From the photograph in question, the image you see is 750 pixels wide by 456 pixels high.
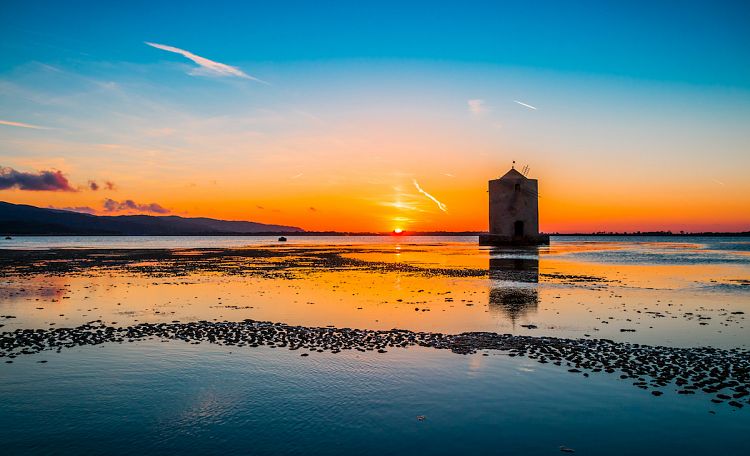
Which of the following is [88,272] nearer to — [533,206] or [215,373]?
[215,373]

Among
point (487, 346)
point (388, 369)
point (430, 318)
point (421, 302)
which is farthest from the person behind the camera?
point (421, 302)

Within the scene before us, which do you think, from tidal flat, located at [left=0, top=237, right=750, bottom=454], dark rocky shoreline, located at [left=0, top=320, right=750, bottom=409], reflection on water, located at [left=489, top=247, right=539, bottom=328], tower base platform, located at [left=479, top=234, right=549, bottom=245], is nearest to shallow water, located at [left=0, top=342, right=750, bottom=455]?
tidal flat, located at [left=0, top=237, right=750, bottom=454]

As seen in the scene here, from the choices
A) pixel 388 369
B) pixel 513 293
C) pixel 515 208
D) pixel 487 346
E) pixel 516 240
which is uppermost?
pixel 515 208

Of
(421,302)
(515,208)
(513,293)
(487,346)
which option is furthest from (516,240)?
(487,346)

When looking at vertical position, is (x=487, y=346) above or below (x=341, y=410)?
above

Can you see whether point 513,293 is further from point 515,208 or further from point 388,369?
point 515,208

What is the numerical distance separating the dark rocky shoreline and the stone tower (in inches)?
3265

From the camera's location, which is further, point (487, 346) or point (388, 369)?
point (487, 346)

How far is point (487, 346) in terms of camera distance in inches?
722

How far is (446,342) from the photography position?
1892cm

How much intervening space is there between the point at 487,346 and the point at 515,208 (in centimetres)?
8578

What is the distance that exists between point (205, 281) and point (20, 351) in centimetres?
2316

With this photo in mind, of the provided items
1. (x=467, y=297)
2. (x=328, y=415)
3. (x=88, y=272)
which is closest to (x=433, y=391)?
(x=328, y=415)

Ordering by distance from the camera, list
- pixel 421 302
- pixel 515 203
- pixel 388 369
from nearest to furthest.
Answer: pixel 388 369 < pixel 421 302 < pixel 515 203
